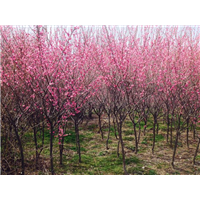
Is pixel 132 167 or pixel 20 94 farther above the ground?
pixel 20 94

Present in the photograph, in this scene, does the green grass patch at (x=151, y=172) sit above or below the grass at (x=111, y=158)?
below

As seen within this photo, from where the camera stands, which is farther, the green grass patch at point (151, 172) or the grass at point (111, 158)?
the grass at point (111, 158)

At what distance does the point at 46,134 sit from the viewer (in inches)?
Result: 355

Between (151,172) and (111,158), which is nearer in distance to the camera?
(151,172)

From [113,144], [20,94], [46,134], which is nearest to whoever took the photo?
[20,94]

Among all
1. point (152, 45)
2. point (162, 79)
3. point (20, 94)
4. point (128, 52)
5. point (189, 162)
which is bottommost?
point (189, 162)

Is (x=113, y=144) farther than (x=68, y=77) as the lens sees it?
Yes

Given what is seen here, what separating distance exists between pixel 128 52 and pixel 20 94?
3729 millimetres

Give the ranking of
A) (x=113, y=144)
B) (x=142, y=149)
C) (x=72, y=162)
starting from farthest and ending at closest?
1. (x=113, y=144)
2. (x=142, y=149)
3. (x=72, y=162)

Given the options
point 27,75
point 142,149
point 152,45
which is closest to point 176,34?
point 152,45

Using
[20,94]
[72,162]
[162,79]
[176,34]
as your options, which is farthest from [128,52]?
[72,162]

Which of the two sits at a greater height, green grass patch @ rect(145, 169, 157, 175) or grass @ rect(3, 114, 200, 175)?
grass @ rect(3, 114, 200, 175)

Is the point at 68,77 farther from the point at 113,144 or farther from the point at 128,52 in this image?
the point at 113,144

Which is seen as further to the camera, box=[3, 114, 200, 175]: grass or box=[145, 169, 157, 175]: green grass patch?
box=[3, 114, 200, 175]: grass
